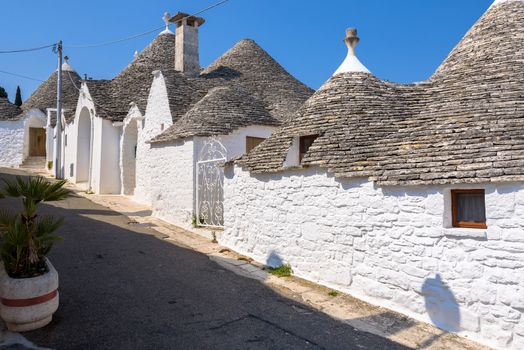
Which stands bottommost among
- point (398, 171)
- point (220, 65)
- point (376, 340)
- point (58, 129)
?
point (376, 340)

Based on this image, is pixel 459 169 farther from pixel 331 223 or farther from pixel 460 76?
pixel 460 76

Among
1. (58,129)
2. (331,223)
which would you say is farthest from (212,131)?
(58,129)

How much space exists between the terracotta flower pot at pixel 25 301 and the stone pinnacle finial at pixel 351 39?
793cm

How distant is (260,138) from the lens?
13.6 m

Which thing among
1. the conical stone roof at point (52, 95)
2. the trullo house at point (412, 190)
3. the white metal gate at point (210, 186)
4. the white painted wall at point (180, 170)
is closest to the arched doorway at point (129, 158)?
the white painted wall at point (180, 170)

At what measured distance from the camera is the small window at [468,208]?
5875 mm

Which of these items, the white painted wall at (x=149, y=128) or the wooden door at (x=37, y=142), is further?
the wooden door at (x=37, y=142)

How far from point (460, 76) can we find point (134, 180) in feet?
46.9

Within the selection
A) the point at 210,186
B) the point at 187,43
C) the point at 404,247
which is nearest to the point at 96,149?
the point at 187,43

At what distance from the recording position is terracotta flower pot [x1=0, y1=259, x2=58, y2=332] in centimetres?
498

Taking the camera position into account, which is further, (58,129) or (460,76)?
(58,129)

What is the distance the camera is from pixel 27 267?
529cm

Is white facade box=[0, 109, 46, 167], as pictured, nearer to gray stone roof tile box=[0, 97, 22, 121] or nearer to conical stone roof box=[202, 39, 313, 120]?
gray stone roof tile box=[0, 97, 22, 121]

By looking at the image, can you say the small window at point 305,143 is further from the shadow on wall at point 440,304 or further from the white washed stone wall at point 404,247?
the shadow on wall at point 440,304
